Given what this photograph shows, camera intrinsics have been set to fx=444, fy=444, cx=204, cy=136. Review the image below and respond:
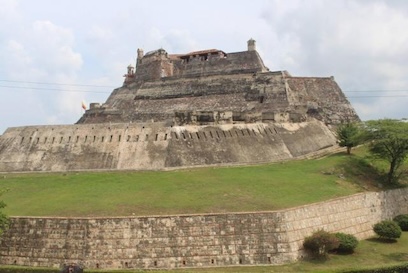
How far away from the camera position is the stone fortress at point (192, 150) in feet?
60.0

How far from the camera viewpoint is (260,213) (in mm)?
18891

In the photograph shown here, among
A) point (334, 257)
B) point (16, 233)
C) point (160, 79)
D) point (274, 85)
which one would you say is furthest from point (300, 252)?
point (160, 79)

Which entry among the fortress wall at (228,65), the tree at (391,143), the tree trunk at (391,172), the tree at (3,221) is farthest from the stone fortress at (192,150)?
the tree at (391,143)

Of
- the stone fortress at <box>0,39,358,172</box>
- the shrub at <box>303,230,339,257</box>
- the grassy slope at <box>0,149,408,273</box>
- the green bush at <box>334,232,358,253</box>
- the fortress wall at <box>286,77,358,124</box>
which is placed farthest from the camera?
the fortress wall at <box>286,77,358,124</box>

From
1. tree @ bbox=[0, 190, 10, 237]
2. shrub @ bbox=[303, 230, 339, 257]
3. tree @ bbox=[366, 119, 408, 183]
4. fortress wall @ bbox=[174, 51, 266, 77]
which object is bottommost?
shrub @ bbox=[303, 230, 339, 257]

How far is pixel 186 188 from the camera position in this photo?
22.6m

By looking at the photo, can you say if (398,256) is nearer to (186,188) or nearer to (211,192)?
(211,192)

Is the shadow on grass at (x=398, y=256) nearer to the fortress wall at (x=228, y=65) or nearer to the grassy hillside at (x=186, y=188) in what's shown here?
the grassy hillside at (x=186, y=188)

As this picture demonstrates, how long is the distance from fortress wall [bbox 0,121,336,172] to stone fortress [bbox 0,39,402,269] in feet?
0.26

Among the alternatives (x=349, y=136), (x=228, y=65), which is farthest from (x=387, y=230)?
(x=228, y=65)

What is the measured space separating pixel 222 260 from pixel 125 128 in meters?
15.1

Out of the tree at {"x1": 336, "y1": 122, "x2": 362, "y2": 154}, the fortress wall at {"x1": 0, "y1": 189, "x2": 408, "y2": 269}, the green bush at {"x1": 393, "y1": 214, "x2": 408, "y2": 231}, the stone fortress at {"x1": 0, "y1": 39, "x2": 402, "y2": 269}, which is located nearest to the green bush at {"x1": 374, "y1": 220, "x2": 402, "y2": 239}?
the stone fortress at {"x1": 0, "y1": 39, "x2": 402, "y2": 269}

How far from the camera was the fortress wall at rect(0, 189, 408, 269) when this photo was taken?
18.1m

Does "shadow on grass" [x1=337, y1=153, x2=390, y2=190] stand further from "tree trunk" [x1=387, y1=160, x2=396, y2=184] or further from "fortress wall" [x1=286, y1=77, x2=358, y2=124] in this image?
"fortress wall" [x1=286, y1=77, x2=358, y2=124]
